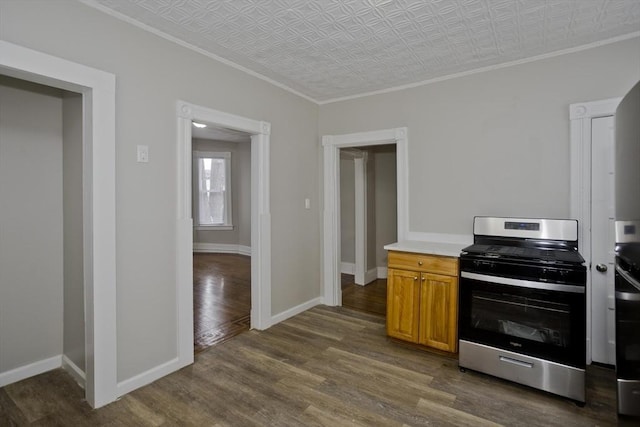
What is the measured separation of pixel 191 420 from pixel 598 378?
300cm

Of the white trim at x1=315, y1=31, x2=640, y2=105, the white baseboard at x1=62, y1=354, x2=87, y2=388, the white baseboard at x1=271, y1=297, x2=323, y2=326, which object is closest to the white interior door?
the white trim at x1=315, y1=31, x2=640, y2=105

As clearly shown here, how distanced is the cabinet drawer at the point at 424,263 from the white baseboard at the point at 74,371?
2648 mm

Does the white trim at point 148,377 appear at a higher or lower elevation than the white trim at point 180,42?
lower

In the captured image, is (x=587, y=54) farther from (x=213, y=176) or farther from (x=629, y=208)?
→ (x=213, y=176)

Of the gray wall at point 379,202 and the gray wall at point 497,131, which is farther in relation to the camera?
the gray wall at point 379,202

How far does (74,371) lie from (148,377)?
2.05 ft

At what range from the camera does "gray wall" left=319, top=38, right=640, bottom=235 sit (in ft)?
8.71

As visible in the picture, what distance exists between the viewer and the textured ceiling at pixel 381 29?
2.10 m

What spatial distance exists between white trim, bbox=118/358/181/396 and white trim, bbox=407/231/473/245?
257cm

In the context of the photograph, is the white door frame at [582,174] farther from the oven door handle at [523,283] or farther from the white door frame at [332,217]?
the white door frame at [332,217]

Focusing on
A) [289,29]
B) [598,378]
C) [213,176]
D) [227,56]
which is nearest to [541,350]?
[598,378]

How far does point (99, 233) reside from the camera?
211cm

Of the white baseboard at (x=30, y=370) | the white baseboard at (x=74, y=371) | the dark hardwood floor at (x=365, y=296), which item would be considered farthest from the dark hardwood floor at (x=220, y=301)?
the dark hardwood floor at (x=365, y=296)

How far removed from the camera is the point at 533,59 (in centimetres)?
283
